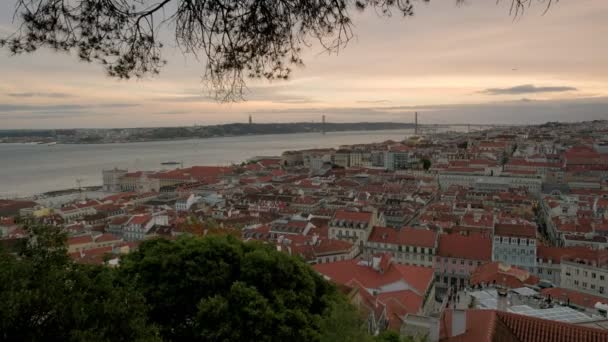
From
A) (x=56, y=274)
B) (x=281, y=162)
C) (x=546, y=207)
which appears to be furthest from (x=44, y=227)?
(x=281, y=162)

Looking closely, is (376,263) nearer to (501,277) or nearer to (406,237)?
(501,277)

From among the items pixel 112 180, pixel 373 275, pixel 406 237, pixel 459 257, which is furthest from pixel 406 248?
pixel 112 180

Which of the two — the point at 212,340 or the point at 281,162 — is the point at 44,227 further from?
the point at 281,162

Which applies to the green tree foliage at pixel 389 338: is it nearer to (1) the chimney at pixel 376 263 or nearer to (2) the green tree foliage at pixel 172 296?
(2) the green tree foliage at pixel 172 296

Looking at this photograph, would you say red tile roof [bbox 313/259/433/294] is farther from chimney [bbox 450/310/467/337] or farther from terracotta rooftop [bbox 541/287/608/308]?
chimney [bbox 450/310/467/337]

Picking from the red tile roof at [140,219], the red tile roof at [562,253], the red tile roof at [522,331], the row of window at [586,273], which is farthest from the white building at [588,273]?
the red tile roof at [140,219]
